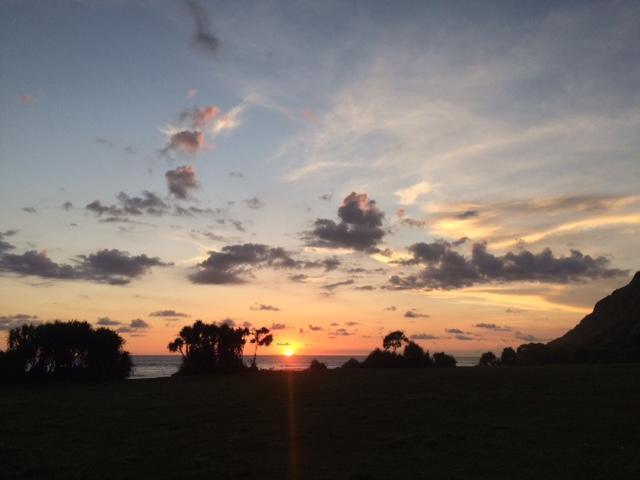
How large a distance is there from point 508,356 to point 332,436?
10807cm

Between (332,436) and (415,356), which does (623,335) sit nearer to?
(415,356)

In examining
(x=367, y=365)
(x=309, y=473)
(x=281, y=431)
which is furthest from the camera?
(x=367, y=365)

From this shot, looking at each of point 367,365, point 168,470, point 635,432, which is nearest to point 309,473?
point 168,470

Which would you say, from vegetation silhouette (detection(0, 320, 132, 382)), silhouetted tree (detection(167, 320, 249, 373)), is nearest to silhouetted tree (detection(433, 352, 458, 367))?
silhouetted tree (detection(167, 320, 249, 373))

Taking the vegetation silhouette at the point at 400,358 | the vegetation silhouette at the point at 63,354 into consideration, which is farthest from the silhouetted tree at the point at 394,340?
the vegetation silhouette at the point at 63,354

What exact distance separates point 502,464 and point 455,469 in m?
2.30

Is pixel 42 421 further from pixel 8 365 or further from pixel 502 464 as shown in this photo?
pixel 8 365

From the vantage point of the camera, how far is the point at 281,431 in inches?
1133

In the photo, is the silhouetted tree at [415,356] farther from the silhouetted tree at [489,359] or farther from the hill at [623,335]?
the hill at [623,335]

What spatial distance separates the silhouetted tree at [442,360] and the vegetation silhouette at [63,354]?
213 feet

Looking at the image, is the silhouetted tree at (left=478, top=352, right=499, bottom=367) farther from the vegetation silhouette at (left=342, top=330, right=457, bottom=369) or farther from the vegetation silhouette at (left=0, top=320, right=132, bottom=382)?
the vegetation silhouette at (left=0, top=320, right=132, bottom=382)

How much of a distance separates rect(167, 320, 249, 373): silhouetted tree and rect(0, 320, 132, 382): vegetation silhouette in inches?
472

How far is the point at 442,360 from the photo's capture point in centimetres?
11450

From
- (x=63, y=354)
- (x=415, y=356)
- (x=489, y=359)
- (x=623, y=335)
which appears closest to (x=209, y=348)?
(x=63, y=354)
